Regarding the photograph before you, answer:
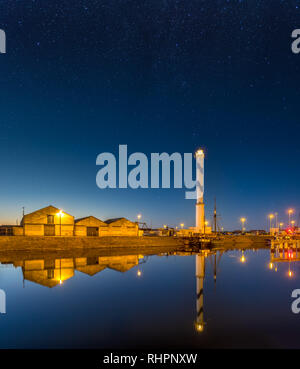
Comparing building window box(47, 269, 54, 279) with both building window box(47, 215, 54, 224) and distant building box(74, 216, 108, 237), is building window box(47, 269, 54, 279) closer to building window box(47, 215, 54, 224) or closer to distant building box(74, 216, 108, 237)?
building window box(47, 215, 54, 224)

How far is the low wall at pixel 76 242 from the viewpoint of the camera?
39.0 meters

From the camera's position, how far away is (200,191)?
70312 millimetres

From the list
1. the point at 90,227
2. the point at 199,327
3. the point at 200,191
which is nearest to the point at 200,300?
the point at 199,327

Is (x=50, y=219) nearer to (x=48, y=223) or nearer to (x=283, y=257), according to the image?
(x=48, y=223)

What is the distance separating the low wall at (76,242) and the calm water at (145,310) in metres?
16.9

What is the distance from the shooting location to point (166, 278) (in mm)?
22688

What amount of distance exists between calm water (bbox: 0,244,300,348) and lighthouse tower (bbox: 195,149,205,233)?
144ft

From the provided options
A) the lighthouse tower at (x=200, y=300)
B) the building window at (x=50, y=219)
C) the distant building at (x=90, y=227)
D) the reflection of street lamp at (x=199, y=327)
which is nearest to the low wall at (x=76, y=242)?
the distant building at (x=90, y=227)

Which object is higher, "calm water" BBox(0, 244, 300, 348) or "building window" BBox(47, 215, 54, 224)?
"building window" BBox(47, 215, 54, 224)

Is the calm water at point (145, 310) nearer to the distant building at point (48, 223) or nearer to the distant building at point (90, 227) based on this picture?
the distant building at point (48, 223)

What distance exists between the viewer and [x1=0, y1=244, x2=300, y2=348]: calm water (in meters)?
9.25

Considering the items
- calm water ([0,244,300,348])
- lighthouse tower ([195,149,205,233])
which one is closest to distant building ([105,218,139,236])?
lighthouse tower ([195,149,205,233])
